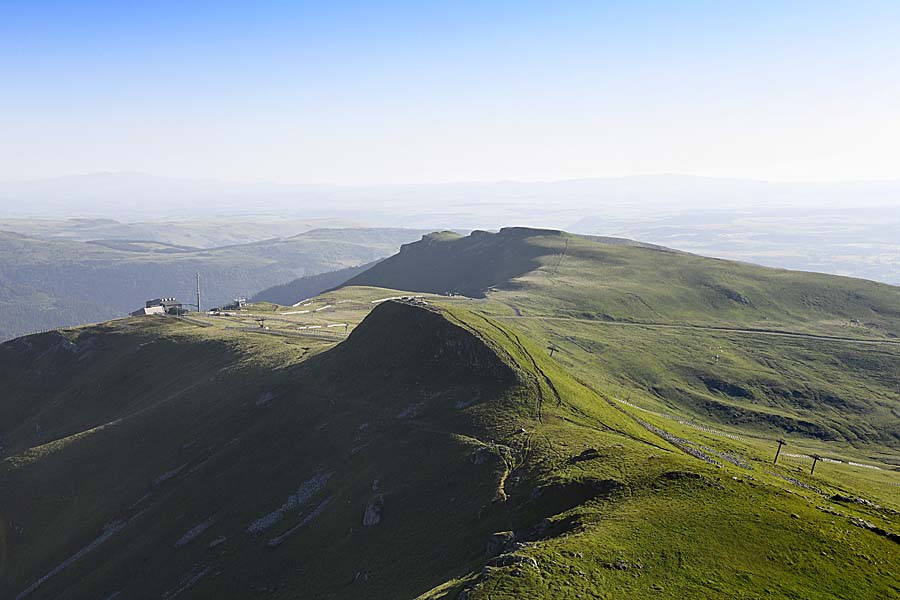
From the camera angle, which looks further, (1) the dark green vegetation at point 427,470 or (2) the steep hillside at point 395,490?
(1) the dark green vegetation at point 427,470

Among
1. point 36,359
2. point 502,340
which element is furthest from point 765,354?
point 36,359

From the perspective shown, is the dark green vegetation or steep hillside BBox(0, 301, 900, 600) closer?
steep hillside BBox(0, 301, 900, 600)

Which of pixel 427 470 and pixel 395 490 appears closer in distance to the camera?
pixel 395 490

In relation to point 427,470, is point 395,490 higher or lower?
lower

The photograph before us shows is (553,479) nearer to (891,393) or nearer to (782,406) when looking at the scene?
(782,406)
